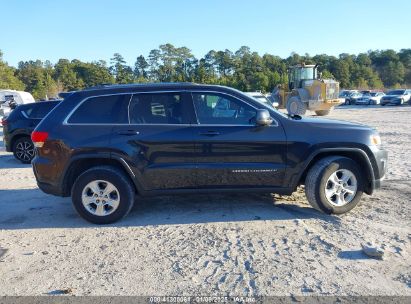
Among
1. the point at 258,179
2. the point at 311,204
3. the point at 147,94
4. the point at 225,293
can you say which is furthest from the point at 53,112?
the point at 311,204

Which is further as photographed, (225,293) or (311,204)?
(311,204)


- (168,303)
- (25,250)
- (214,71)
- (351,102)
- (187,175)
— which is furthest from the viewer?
(214,71)

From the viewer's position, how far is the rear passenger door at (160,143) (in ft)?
16.4

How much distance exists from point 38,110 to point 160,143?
700 cm

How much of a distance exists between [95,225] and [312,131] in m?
3.21

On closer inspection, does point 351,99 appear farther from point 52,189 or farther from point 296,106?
point 52,189

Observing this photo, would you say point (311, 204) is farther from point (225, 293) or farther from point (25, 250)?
point (25, 250)

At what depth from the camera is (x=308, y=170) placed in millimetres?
5246

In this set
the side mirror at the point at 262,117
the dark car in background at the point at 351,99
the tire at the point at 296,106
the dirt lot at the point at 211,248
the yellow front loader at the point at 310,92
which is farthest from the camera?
the dark car in background at the point at 351,99

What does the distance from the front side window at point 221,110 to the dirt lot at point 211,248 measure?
1324 mm

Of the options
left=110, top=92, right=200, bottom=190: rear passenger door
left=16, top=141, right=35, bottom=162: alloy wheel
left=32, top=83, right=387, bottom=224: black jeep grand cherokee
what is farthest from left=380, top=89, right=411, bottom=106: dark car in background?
left=110, top=92, right=200, bottom=190: rear passenger door

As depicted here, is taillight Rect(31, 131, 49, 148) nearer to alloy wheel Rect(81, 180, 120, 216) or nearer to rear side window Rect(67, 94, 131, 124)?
rear side window Rect(67, 94, 131, 124)

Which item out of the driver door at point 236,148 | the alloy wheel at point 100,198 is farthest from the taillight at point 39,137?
the driver door at point 236,148

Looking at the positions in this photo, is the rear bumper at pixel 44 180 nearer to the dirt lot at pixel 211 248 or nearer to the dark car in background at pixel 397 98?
the dirt lot at pixel 211 248
